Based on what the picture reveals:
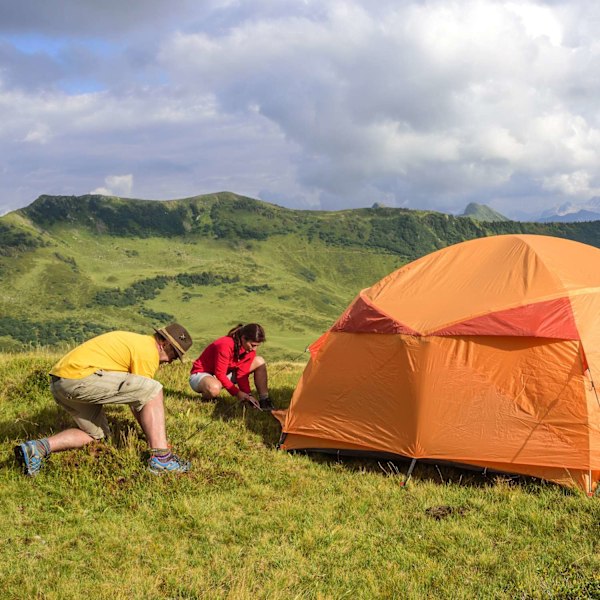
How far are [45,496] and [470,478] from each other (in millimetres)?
5549

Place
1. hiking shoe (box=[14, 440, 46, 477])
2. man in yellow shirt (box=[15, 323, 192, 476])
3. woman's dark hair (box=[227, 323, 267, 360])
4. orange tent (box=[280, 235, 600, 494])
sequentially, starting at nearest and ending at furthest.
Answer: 1. hiking shoe (box=[14, 440, 46, 477])
2. man in yellow shirt (box=[15, 323, 192, 476])
3. orange tent (box=[280, 235, 600, 494])
4. woman's dark hair (box=[227, 323, 267, 360])

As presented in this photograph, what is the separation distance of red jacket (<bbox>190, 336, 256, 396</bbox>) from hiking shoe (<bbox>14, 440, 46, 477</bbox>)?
350 centimetres

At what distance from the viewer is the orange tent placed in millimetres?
7191

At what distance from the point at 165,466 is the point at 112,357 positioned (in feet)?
5.21

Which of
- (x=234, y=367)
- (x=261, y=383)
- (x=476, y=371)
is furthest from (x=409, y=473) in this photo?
(x=234, y=367)

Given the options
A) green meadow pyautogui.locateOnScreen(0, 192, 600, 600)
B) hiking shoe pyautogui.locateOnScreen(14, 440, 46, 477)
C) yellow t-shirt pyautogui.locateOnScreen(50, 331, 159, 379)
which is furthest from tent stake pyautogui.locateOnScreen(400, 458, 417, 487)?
hiking shoe pyautogui.locateOnScreen(14, 440, 46, 477)

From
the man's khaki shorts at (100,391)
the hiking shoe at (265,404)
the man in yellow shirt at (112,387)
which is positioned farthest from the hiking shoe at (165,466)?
the hiking shoe at (265,404)

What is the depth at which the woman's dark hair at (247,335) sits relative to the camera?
9586 millimetres

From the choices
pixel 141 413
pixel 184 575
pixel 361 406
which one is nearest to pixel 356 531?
pixel 184 575

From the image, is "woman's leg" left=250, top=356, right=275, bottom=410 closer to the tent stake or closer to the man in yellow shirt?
the man in yellow shirt

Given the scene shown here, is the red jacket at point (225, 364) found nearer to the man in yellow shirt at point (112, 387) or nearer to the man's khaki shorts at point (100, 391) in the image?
the man in yellow shirt at point (112, 387)

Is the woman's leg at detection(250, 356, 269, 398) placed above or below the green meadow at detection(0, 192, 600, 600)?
above

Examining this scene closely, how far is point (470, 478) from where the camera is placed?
7516mm

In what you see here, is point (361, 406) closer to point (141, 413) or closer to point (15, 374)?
point (141, 413)
